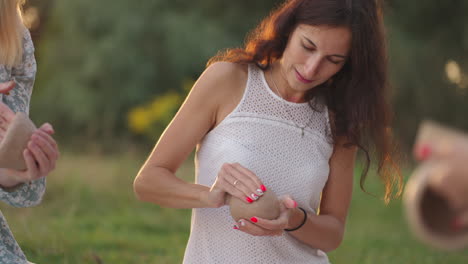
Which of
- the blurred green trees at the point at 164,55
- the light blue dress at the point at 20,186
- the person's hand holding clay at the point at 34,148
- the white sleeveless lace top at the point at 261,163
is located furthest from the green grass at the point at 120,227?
the blurred green trees at the point at 164,55

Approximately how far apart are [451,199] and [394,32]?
1128 centimetres

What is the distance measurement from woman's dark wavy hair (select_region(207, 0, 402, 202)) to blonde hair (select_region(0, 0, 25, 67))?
0.95 metres

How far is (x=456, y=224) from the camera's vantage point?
1.55m

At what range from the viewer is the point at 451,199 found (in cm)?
139

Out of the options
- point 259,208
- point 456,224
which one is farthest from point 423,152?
point 259,208

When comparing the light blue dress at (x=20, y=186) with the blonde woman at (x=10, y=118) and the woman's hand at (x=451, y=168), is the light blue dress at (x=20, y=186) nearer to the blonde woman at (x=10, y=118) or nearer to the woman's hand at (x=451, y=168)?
the blonde woman at (x=10, y=118)

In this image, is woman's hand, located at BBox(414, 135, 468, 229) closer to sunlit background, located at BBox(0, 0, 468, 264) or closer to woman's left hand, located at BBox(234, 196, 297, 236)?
woman's left hand, located at BBox(234, 196, 297, 236)

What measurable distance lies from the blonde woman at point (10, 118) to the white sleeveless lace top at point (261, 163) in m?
0.74

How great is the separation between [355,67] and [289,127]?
379 millimetres

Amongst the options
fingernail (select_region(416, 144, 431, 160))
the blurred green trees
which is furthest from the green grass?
the blurred green trees

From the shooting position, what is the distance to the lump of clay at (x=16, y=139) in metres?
1.99

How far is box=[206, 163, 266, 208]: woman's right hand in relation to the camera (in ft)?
7.81

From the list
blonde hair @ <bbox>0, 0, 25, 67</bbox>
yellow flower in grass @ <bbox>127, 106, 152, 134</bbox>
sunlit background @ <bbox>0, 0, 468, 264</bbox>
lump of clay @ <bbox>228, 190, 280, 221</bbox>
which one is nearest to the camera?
blonde hair @ <bbox>0, 0, 25, 67</bbox>

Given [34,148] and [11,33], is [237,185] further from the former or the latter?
[11,33]
